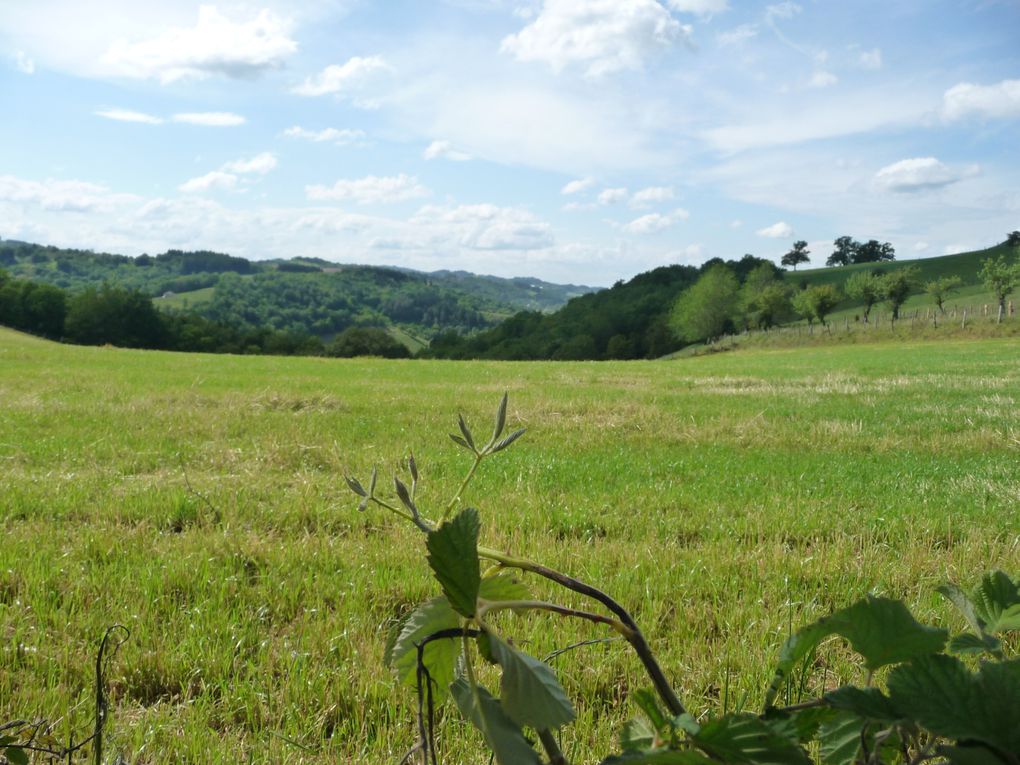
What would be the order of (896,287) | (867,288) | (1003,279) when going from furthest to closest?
(867,288) → (896,287) → (1003,279)

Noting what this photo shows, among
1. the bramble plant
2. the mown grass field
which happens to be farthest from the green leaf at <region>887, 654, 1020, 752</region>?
the mown grass field

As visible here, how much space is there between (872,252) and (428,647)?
18970 cm

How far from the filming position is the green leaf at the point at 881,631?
0.56 meters

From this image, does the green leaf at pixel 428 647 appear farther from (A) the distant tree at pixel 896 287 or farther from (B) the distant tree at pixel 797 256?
(B) the distant tree at pixel 797 256

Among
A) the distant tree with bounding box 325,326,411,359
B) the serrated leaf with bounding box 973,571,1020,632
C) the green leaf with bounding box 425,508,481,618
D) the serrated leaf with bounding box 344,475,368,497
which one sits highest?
the serrated leaf with bounding box 344,475,368,497

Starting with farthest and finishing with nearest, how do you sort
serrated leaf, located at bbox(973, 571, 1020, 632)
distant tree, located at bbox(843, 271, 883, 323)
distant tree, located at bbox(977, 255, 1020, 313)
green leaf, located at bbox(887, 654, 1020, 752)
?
distant tree, located at bbox(843, 271, 883, 323) → distant tree, located at bbox(977, 255, 1020, 313) → serrated leaf, located at bbox(973, 571, 1020, 632) → green leaf, located at bbox(887, 654, 1020, 752)

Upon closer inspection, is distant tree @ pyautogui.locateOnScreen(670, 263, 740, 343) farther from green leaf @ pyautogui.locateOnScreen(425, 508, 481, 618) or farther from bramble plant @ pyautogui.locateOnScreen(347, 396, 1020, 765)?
green leaf @ pyautogui.locateOnScreen(425, 508, 481, 618)

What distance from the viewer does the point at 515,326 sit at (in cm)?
14350

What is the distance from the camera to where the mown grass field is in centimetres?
272

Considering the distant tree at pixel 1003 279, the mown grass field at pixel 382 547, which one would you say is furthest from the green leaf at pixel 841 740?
the distant tree at pixel 1003 279

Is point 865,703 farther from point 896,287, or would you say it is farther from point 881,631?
point 896,287

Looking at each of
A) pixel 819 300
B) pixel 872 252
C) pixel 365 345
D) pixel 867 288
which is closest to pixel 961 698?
pixel 819 300

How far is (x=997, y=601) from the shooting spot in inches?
27.3

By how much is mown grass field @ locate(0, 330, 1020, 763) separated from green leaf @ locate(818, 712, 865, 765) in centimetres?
187
